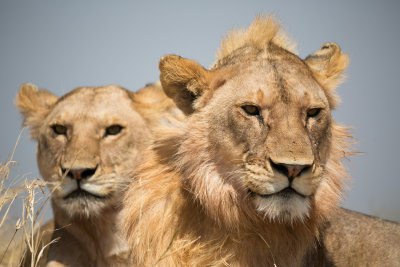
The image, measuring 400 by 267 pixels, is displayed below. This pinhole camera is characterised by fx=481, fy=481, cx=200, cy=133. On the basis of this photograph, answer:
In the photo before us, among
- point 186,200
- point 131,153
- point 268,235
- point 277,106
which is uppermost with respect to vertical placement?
point 277,106

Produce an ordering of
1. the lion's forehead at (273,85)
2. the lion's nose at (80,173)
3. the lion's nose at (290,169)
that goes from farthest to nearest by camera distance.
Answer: the lion's nose at (80,173) < the lion's forehead at (273,85) < the lion's nose at (290,169)

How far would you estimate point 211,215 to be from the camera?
11.4 ft

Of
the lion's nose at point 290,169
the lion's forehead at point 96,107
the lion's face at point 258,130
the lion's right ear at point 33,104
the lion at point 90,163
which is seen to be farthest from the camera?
the lion's right ear at point 33,104

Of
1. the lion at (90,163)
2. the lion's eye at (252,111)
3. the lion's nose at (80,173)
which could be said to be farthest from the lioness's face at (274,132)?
the lion's nose at (80,173)

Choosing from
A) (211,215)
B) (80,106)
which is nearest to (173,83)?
(211,215)

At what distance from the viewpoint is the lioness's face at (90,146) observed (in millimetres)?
4637

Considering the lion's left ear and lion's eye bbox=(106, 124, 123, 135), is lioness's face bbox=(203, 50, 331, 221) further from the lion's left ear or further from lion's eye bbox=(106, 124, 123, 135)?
lion's eye bbox=(106, 124, 123, 135)

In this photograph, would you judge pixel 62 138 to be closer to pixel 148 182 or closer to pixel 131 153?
pixel 131 153

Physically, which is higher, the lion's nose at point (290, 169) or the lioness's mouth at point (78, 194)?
the lion's nose at point (290, 169)

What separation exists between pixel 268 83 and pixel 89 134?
2.30m

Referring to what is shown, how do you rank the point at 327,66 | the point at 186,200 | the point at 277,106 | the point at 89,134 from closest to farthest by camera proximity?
the point at 277,106, the point at 186,200, the point at 327,66, the point at 89,134

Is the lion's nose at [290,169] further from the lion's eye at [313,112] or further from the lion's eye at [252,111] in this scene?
the lion's eye at [313,112]

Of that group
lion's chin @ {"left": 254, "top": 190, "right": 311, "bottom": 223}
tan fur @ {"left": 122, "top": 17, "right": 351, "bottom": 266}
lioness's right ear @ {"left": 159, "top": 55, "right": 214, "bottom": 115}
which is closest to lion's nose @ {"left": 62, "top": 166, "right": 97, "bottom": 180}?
tan fur @ {"left": 122, "top": 17, "right": 351, "bottom": 266}

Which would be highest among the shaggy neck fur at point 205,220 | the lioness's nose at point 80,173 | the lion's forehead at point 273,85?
the lion's forehead at point 273,85
